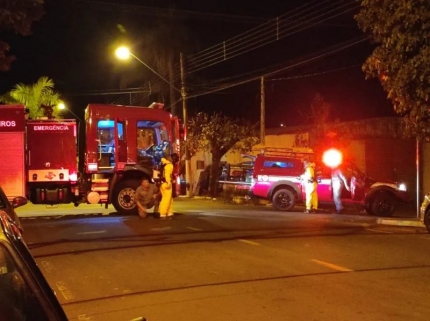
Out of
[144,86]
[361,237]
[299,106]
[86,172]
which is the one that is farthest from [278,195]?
[299,106]

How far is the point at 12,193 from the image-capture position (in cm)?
1703

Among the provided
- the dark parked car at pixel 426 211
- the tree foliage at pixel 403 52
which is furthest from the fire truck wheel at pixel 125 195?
the dark parked car at pixel 426 211

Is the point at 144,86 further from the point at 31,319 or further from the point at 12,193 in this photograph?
the point at 31,319

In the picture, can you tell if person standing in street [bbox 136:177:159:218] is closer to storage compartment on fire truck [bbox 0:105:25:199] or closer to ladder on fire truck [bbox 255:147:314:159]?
storage compartment on fire truck [bbox 0:105:25:199]

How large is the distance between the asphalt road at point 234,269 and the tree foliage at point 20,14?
4.67 meters

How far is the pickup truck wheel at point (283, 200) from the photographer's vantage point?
22.0 meters

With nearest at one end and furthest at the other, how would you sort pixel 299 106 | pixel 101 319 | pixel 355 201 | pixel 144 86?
1. pixel 101 319
2. pixel 355 201
3. pixel 144 86
4. pixel 299 106

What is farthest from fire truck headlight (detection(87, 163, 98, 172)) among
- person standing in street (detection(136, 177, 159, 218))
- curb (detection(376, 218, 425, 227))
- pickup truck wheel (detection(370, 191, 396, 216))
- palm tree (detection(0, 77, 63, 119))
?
palm tree (detection(0, 77, 63, 119))

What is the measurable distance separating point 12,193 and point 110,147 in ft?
9.57

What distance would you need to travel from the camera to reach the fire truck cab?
690 inches

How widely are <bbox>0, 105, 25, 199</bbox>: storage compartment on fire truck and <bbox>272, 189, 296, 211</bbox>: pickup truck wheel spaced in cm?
897

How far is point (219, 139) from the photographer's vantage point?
31.8 meters

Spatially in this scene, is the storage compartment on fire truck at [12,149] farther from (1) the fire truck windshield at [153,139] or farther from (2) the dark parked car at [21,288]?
(2) the dark parked car at [21,288]

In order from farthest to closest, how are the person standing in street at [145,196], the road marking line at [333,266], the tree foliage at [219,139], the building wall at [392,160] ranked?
the tree foliage at [219,139]
the building wall at [392,160]
the person standing in street at [145,196]
the road marking line at [333,266]
